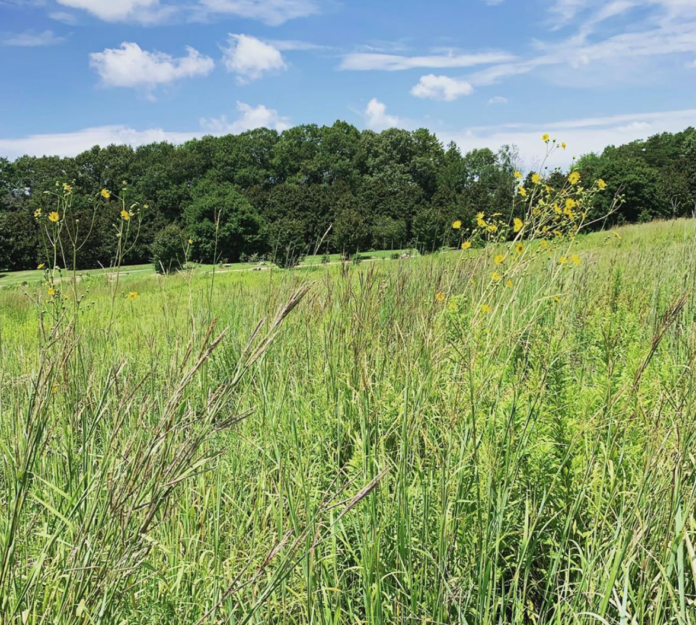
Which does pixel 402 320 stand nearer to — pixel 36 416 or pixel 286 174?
pixel 36 416

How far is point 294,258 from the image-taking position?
411cm

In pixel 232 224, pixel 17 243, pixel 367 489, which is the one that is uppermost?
pixel 232 224

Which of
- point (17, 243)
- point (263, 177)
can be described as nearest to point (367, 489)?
point (17, 243)

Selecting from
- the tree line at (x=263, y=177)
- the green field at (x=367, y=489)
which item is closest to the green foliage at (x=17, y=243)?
the tree line at (x=263, y=177)

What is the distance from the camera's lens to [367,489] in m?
0.52

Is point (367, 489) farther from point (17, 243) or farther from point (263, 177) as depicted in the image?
point (263, 177)

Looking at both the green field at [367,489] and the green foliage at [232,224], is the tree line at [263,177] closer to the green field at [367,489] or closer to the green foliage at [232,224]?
the green foliage at [232,224]

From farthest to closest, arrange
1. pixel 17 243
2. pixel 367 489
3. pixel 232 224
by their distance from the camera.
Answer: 1. pixel 232 224
2. pixel 17 243
3. pixel 367 489

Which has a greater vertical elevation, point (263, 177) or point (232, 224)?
point (263, 177)

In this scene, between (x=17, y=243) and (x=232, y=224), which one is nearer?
(x=17, y=243)

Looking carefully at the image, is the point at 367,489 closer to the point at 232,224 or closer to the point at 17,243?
the point at 232,224

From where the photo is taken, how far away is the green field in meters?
0.77

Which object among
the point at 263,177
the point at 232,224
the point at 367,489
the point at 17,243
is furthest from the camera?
the point at 263,177

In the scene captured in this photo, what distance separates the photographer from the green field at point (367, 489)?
0.77 m
